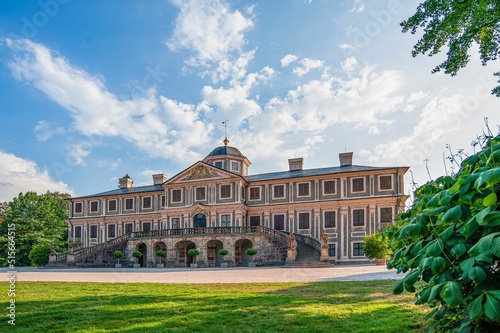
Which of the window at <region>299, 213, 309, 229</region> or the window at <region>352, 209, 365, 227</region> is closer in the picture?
the window at <region>352, 209, 365, 227</region>

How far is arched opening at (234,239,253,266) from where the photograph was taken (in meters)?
35.5

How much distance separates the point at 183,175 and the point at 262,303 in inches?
1279

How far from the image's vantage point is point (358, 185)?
36062mm

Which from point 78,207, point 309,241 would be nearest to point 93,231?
point 78,207

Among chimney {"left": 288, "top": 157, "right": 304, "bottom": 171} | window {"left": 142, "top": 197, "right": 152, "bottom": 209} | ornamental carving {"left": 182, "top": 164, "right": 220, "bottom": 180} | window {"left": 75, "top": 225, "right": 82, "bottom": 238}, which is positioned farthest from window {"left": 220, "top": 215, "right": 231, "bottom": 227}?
window {"left": 75, "top": 225, "right": 82, "bottom": 238}

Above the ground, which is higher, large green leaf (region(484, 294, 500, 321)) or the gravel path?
large green leaf (region(484, 294, 500, 321))

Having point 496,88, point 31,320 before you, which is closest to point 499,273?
point 31,320

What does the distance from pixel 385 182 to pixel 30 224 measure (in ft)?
138

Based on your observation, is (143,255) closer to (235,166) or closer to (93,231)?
(93,231)

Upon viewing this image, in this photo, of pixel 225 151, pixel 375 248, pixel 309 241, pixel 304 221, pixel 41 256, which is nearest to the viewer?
pixel 375 248

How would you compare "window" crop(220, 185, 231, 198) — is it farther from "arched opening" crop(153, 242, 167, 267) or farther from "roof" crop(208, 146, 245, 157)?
"arched opening" crop(153, 242, 167, 267)

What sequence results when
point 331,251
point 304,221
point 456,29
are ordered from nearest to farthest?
point 456,29, point 331,251, point 304,221

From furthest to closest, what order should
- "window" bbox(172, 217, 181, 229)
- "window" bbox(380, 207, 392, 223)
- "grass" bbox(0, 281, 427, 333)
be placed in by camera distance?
"window" bbox(172, 217, 181, 229), "window" bbox(380, 207, 392, 223), "grass" bbox(0, 281, 427, 333)

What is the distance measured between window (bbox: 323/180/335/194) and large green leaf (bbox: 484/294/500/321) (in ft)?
115
